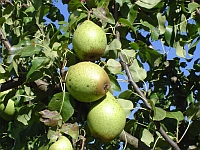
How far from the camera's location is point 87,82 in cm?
117

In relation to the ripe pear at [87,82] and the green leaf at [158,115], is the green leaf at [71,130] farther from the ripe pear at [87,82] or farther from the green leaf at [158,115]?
the green leaf at [158,115]

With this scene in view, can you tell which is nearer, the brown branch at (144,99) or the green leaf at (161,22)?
the brown branch at (144,99)

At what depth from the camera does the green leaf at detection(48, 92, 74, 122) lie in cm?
120

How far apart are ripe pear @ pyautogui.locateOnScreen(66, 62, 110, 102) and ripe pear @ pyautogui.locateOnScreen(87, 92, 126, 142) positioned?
1.4 inches

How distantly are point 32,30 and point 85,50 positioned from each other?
59cm

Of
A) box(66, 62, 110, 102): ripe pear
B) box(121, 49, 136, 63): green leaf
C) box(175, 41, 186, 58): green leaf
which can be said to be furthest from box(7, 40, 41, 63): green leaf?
box(175, 41, 186, 58): green leaf

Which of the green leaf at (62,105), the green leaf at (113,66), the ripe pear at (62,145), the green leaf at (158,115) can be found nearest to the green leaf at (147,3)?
the green leaf at (113,66)

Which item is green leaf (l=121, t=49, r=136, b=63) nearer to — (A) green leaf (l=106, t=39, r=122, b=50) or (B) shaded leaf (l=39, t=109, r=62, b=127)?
(A) green leaf (l=106, t=39, r=122, b=50)

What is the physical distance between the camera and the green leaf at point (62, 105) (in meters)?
1.20

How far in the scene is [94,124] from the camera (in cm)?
120

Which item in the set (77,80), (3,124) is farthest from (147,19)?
(3,124)

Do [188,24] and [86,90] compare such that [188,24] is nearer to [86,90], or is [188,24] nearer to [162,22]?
[162,22]

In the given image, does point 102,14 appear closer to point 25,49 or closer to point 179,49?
point 25,49

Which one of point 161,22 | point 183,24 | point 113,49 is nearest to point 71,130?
point 113,49
